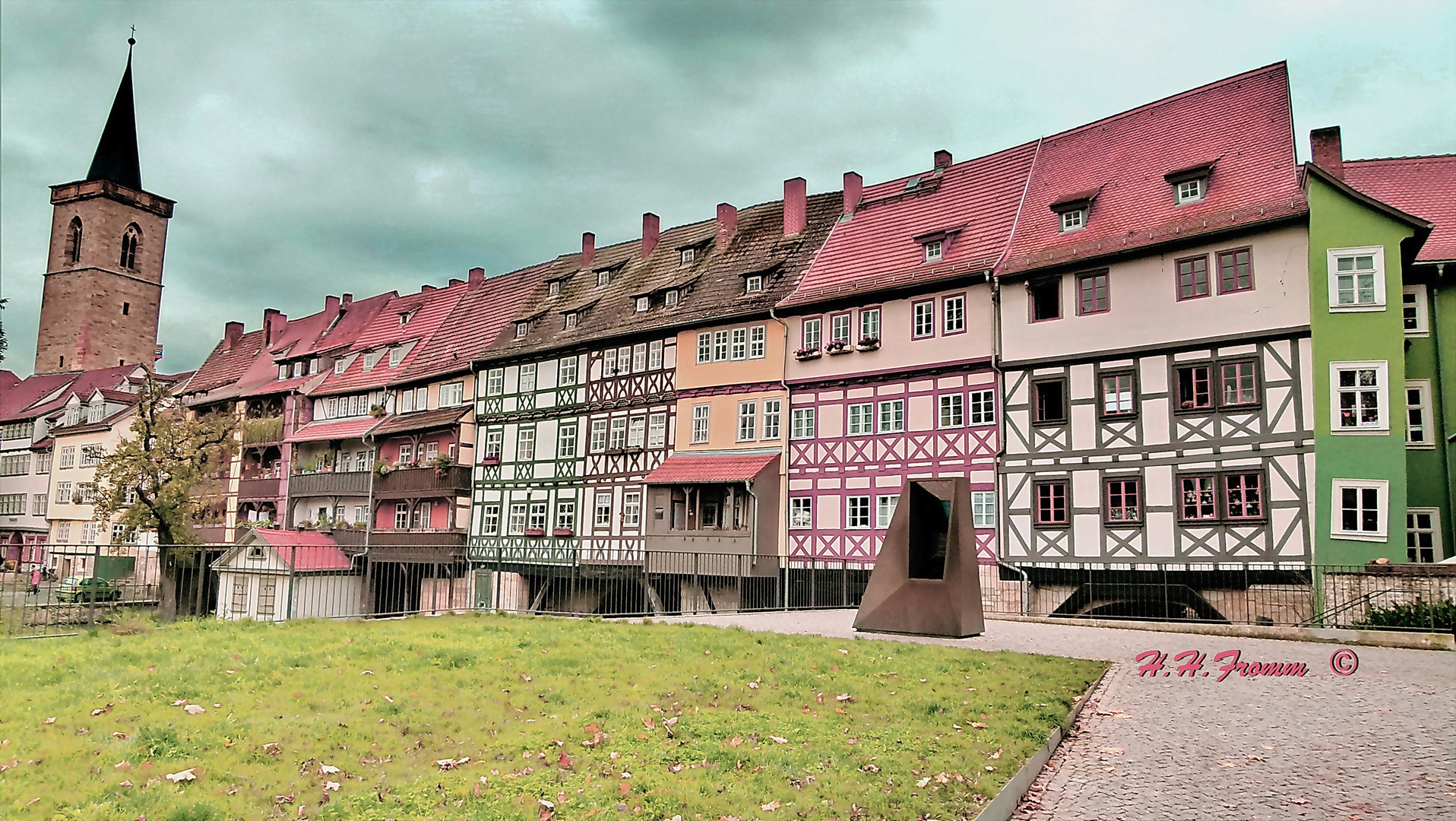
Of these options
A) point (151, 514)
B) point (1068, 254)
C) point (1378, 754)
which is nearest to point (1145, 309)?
point (1068, 254)

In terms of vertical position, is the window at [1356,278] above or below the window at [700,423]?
above

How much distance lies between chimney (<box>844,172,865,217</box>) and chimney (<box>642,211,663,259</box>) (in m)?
9.62

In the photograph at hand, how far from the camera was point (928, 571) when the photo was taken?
17484mm

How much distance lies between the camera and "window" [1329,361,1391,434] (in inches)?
886

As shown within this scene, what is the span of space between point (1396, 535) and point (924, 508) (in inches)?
463

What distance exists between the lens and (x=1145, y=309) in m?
25.5

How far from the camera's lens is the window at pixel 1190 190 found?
25986 millimetres

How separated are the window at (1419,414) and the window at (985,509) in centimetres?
1107

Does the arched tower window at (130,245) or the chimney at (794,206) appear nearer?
the chimney at (794,206)

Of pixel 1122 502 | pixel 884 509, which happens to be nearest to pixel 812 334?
pixel 884 509

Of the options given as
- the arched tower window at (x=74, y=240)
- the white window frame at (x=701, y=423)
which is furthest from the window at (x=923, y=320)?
the arched tower window at (x=74, y=240)

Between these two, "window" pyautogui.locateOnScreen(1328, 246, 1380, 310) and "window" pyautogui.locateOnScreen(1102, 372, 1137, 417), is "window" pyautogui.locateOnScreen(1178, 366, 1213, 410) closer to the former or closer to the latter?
"window" pyautogui.locateOnScreen(1102, 372, 1137, 417)

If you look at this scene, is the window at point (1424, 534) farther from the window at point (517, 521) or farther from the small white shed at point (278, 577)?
the window at point (517, 521)

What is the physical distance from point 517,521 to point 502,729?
31399mm
